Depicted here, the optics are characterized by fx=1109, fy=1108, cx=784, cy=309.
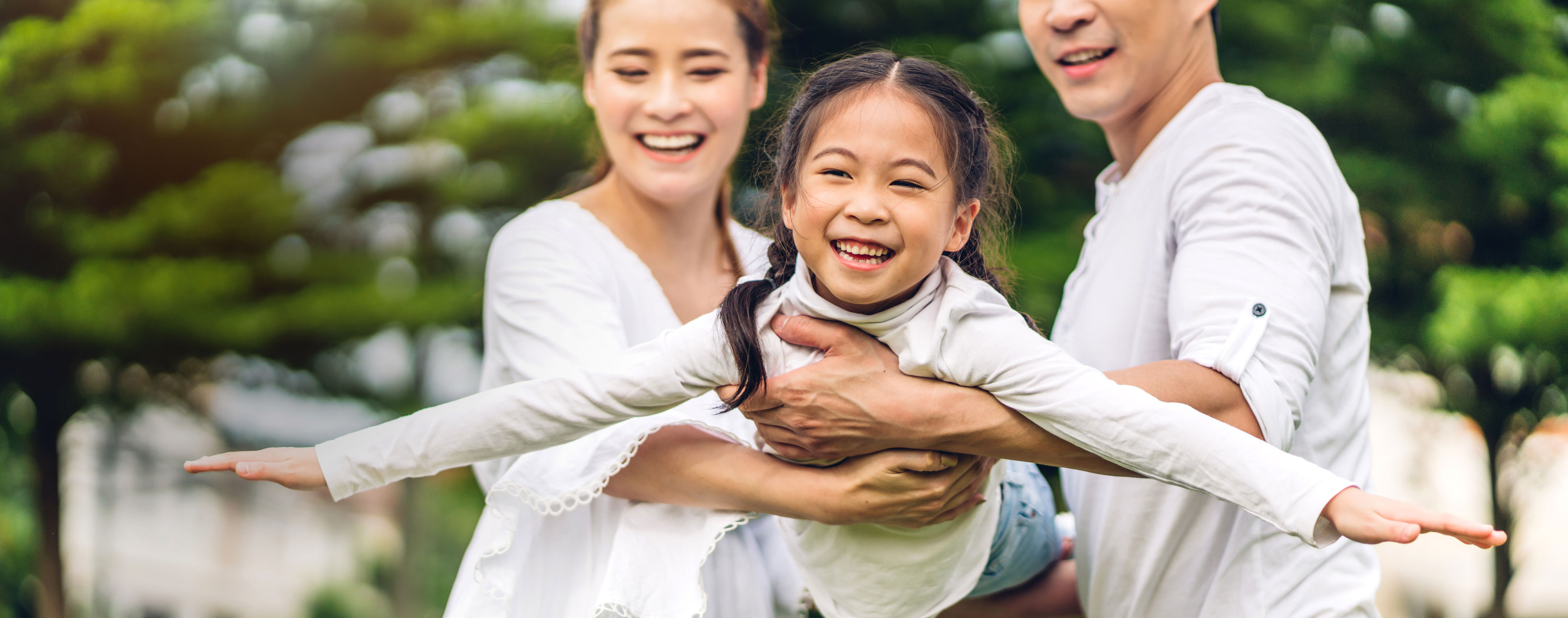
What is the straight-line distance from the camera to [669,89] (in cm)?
208

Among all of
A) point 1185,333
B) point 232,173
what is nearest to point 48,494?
point 232,173

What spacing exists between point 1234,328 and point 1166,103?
2.02 ft

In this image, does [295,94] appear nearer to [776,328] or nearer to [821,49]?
[821,49]

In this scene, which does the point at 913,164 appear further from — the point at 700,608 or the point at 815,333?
the point at 700,608

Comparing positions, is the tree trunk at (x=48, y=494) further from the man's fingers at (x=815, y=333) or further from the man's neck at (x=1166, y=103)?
the man's neck at (x=1166, y=103)

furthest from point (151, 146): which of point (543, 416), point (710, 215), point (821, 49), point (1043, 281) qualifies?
point (543, 416)

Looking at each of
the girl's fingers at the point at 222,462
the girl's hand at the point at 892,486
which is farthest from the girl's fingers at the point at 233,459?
the girl's hand at the point at 892,486

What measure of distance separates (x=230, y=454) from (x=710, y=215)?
105cm

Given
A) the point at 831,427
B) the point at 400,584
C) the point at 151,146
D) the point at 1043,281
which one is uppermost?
the point at 831,427

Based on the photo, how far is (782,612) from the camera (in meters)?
2.14

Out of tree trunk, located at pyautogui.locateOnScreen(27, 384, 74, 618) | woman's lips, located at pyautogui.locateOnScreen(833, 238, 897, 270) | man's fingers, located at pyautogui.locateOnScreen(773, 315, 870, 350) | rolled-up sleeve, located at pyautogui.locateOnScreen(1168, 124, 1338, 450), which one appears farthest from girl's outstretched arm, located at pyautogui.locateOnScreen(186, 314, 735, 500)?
tree trunk, located at pyautogui.locateOnScreen(27, 384, 74, 618)

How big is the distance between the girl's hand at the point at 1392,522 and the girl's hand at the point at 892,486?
0.50 metres

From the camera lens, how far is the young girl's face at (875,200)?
1480 mm

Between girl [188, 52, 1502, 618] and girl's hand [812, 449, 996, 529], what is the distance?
0.43ft
